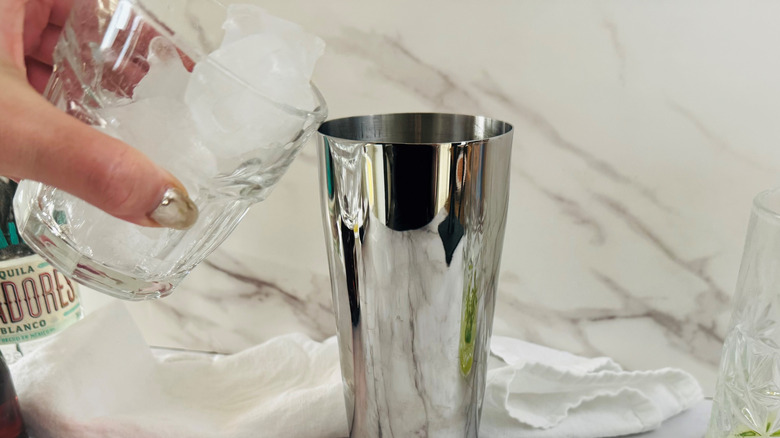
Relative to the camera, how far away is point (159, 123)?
307 mm

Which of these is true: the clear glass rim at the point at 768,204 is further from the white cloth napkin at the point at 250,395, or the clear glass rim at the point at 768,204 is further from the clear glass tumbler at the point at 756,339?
the white cloth napkin at the point at 250,395

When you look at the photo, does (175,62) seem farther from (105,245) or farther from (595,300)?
(595,300)

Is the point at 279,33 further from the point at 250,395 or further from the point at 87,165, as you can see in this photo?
the point at 250,395

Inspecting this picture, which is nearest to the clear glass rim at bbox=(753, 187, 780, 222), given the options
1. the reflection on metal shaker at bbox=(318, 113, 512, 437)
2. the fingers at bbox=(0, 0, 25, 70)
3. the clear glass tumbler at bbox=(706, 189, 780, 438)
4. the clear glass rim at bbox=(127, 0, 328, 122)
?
the clear glass tumbler at bbox=(706, 189, 780, 438)

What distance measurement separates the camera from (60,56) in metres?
0.34

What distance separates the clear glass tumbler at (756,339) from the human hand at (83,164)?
354 mm

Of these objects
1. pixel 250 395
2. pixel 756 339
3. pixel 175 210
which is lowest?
pixel 250 395

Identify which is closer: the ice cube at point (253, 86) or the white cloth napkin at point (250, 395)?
the ice cube at point (253, 86)

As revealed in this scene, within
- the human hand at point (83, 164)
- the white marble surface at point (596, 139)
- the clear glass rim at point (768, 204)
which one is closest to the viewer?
the human hand at point (83, 164)

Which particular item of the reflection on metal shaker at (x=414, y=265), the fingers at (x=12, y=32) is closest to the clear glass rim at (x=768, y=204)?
the reflection on metal shaker at (x=414, y=265)

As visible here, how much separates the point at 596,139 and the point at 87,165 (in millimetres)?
404

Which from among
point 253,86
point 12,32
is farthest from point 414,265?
point 12,32

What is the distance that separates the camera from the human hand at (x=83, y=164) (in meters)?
0.28

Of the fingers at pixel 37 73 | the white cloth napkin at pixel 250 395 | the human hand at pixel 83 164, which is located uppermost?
the fingers at pixel 37 73
